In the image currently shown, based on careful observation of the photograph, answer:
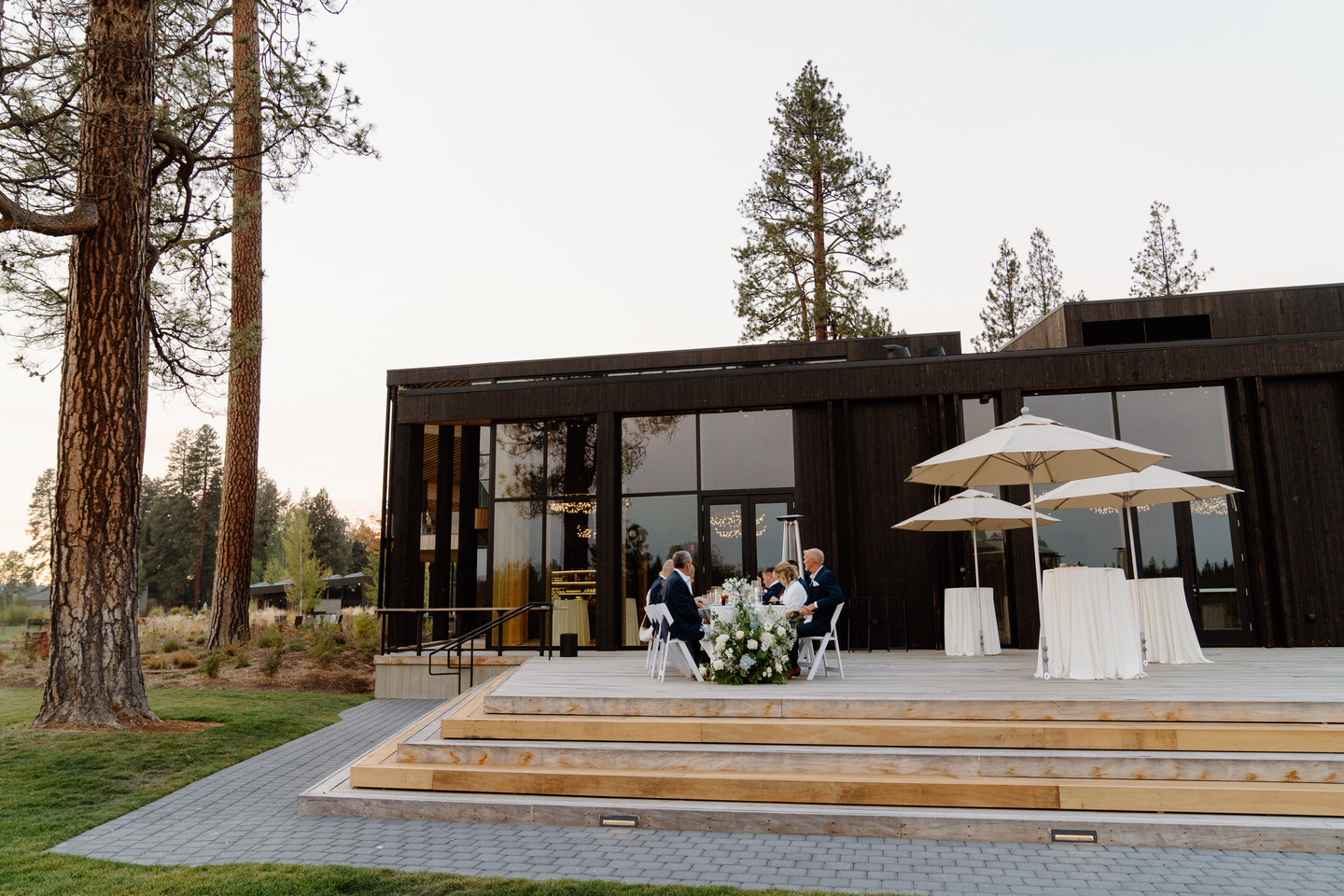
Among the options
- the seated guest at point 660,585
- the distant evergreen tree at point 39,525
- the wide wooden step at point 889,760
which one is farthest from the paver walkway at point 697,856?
the distant evergreen tree at point 39,525

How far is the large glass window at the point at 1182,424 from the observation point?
37.3 feet

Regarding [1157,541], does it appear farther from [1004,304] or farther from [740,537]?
[1004,304]

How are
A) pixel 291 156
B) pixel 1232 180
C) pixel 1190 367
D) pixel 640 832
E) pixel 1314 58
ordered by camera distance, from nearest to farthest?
pixel 640 832
pixel 291 156
pixel 1190 367
pixel 1314 58
pixel 1232 180

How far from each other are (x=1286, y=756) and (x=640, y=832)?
4.07 meters

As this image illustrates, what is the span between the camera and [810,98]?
23.2m

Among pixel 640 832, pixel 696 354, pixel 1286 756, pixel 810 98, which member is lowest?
pixel 640 832

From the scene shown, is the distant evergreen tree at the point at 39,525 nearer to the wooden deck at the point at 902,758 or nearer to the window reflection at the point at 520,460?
the window reflection at the point at 520,460

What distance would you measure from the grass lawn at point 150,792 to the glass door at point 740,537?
5.47 metres

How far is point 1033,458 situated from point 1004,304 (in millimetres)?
21696

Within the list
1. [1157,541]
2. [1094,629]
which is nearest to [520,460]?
[1094,629]

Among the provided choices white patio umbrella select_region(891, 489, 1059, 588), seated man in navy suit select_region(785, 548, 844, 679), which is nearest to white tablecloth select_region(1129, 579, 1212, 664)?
white patio umbrella select_region(891, 489, 1059, 588)

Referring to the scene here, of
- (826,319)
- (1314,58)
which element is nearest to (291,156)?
(826,319)

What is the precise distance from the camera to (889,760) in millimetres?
5406

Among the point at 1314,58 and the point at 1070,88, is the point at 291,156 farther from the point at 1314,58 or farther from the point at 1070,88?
the point at 1314,58
